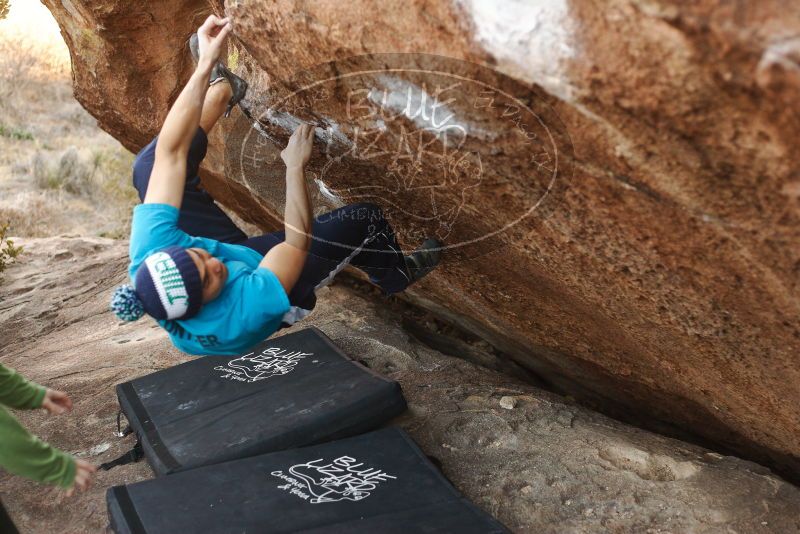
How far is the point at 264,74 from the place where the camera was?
2.62 metres

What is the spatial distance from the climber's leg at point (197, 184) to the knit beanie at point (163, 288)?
0.45 m

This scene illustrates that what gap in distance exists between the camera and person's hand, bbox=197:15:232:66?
88.2 inches

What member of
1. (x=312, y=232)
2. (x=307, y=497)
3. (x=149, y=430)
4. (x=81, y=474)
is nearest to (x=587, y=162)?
(x=312, y=232)

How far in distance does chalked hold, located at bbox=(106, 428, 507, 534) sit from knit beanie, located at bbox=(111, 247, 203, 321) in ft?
2.20

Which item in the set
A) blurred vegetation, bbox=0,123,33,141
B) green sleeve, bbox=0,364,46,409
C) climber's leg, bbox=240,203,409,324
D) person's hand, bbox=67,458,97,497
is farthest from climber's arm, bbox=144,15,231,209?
blurred vegetation, bbox=0,123,33,141

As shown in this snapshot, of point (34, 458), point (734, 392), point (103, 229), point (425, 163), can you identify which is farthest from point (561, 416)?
point (103, 229)

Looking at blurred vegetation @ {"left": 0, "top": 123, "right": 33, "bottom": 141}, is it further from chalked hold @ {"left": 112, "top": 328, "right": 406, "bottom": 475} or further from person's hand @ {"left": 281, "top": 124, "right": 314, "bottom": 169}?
person's hand @ {"left": 281, "top": 124, "right": 314, "bottom": 169}

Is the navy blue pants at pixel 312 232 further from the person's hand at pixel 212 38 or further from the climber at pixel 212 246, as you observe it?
the person's hand at pixel 212 38

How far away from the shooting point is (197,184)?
2.71 m

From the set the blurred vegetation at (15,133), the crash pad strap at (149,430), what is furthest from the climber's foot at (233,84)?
the blurred vegetation at (15,133)

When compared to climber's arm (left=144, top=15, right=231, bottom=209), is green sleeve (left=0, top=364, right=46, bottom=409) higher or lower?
lower

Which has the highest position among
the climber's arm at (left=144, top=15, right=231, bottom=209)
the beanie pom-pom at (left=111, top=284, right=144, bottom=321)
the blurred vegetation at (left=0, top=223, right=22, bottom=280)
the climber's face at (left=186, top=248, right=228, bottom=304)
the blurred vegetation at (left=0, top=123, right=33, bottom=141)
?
the climber's arm at (left=144, top=15, right=231, bottom=209)

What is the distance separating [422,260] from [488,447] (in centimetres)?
74

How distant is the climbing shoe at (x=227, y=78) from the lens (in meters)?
2.59
